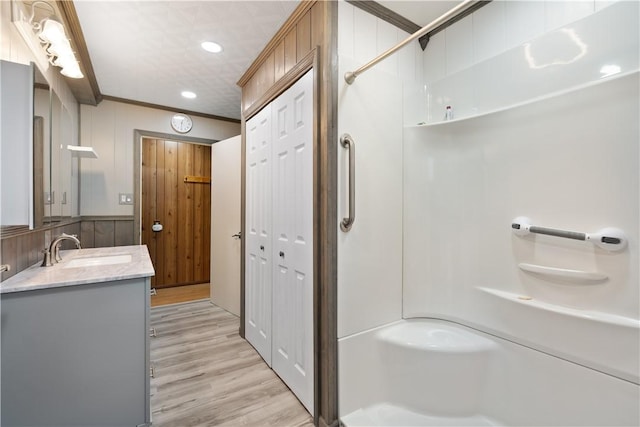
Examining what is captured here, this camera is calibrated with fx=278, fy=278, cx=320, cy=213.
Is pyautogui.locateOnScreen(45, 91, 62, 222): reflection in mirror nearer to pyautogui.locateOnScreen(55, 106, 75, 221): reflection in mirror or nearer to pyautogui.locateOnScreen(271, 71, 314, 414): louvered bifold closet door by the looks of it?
pyautogui.locateOnScreen(55, 106, 75, 221): reflection in mirror

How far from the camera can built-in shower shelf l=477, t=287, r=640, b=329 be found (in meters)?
1.11

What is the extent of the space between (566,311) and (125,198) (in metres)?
3.93

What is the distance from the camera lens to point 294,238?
1.78 meters

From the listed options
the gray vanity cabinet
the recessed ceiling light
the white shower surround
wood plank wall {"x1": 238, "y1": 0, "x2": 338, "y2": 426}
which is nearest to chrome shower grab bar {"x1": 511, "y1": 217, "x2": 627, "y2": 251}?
the white shower surround

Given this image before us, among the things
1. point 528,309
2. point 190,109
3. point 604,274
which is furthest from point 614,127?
point 190,109

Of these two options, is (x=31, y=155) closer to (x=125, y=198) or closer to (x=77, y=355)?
(x=77, y=355)

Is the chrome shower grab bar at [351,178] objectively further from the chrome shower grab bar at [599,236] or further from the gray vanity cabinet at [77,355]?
the gray vanity cabinet at [77,355]

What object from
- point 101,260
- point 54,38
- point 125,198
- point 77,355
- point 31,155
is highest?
point 54,38

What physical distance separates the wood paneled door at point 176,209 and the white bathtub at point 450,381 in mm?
3518

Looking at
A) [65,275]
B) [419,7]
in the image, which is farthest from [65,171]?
[419,7]

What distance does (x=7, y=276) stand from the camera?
1.31 meters

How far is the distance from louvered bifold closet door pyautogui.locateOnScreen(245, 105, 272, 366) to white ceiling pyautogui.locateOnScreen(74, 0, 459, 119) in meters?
0.52

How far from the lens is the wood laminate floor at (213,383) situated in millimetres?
1593

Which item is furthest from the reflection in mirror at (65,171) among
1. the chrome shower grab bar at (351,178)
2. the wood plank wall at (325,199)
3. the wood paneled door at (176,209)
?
the chrome shower grab bar at (351,178)
